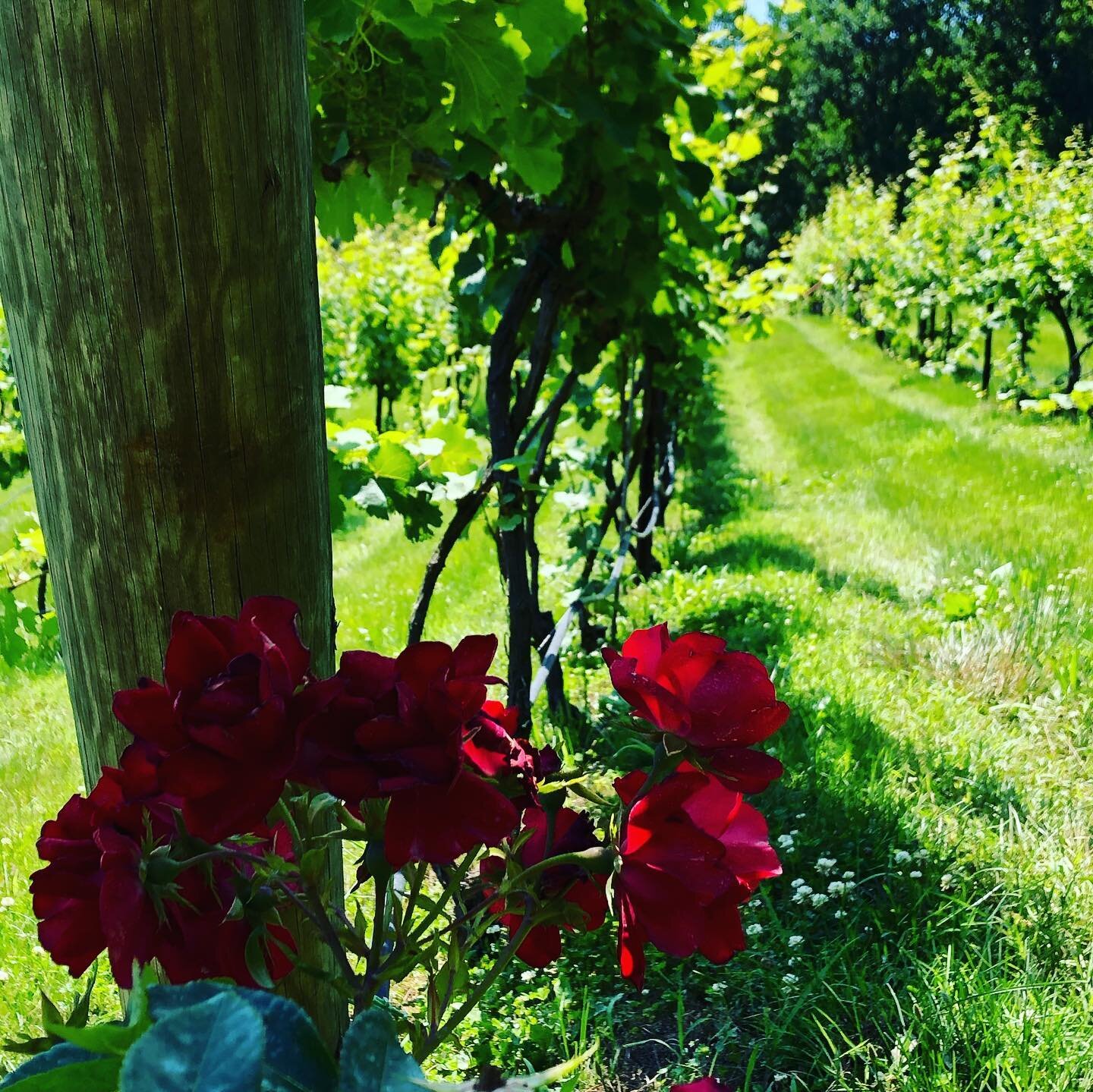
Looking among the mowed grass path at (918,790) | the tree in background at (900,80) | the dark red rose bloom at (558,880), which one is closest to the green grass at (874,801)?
the mowed grass path at (918,790)

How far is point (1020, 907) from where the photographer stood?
2.28 m

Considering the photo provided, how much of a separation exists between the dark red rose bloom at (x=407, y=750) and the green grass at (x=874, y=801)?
1.47 meters

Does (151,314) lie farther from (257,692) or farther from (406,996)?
(406,996)

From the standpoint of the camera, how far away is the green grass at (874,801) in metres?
1.95

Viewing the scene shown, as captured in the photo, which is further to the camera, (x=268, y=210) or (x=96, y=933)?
(x=268, y=210)

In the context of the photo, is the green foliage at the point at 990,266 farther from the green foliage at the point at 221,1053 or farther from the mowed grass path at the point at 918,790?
the green foliage at the point at 221,1053

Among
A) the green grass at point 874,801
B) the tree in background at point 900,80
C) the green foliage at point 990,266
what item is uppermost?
the tree in background at point 900,80

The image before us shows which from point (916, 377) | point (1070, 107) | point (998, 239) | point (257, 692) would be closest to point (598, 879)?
point (257, 692)

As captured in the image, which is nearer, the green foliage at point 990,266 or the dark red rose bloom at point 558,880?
the dark red rose bloom at point 558,880

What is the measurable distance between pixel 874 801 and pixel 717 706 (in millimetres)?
2279

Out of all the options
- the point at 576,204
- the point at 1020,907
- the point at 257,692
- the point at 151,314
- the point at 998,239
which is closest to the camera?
the point at 257,692

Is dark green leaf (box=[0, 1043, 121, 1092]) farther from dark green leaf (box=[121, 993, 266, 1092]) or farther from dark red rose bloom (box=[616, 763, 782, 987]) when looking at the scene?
dark red rose bloom (box=[616, 763, 782, 987])

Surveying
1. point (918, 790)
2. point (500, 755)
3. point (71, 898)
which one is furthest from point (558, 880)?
point (918, 790)

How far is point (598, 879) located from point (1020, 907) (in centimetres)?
196
